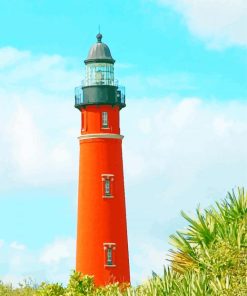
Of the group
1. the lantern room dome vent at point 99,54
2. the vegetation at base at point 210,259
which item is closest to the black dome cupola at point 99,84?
the lantern room dome vent at point 99,54

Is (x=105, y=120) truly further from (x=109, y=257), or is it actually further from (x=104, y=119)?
(x=109, y=257)

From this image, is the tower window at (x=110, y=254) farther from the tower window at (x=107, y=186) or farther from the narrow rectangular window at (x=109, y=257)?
the tower window at (x=107, y=186)

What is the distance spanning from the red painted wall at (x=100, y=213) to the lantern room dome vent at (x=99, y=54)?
3.81m

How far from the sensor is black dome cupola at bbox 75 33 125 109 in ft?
176

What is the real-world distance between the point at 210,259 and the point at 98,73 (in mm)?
32923

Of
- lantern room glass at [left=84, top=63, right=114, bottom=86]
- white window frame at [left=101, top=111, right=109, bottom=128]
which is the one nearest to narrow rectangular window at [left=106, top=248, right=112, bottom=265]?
white window frame at [left=101, top=111, right=109, bottom=128]

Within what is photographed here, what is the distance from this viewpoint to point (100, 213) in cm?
5141

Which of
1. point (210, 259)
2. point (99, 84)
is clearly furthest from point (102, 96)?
point (210, 259)

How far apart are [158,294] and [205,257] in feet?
6.45

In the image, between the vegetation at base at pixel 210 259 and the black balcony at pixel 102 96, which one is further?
the black balcony at pixel 102 96

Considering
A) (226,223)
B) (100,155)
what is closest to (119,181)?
(100,155)

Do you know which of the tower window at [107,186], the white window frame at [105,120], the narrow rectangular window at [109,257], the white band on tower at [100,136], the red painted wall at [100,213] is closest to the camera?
the red painted wall at [100,213]

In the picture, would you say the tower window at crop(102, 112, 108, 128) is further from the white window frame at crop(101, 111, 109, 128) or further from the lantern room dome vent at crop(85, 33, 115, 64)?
the lantern room dome vent at crop(85, 33, 115, 64)

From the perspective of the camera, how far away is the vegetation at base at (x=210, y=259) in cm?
1995
